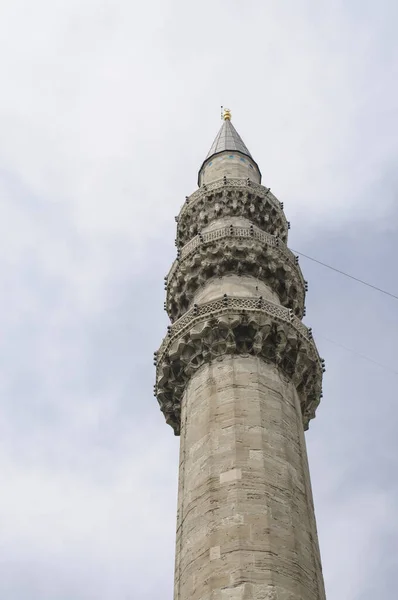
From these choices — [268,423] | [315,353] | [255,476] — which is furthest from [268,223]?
[255,476]

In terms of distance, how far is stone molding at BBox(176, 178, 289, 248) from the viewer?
2136 cm

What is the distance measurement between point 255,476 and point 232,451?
681 millimetres

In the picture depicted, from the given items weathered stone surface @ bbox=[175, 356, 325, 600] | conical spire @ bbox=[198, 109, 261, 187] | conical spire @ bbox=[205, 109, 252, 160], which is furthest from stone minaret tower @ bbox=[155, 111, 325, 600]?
conical spire @ bbox=[205, 109, 252, 160]

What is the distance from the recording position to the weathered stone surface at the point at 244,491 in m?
11.9

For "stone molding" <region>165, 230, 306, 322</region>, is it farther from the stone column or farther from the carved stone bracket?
the carved stone bracket

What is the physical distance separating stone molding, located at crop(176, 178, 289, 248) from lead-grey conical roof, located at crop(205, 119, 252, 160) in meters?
3.50

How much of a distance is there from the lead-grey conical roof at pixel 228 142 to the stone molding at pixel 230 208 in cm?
350

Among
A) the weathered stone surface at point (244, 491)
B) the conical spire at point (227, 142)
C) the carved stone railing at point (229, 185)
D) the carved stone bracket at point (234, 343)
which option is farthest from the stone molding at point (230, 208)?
the weathered stone surface at point (244, 491)

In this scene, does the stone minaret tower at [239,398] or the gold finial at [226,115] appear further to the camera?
the gold finial at [226,115]

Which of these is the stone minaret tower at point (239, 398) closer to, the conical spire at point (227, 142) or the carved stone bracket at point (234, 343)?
the carved stone bracket at point (234, 343)

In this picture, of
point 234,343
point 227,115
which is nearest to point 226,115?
point 227,115

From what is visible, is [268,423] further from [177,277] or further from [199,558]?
[177,277]

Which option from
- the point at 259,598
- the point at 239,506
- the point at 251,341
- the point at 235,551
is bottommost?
the point at 259,598

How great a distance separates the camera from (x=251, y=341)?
16.0 metres
